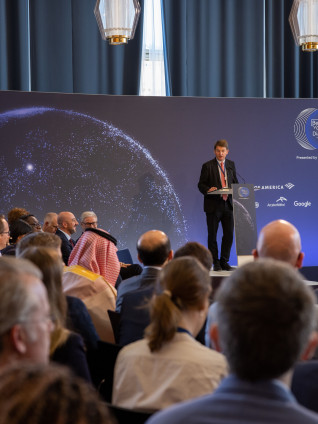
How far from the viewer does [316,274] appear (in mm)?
10477

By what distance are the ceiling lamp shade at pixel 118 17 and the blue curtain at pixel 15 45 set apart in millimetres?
3878

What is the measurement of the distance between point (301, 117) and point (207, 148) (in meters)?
1.59

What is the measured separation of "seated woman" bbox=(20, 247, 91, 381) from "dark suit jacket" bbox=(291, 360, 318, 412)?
2.35ft

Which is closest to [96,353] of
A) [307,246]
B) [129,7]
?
[129,7]

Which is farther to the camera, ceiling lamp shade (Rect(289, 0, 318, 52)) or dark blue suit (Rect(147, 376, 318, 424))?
ceiling lamp shade (Rect(289, 0, 318, 52))

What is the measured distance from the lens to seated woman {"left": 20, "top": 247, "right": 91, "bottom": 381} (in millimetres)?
2301

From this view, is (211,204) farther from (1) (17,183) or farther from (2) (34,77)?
(2) (34,77)

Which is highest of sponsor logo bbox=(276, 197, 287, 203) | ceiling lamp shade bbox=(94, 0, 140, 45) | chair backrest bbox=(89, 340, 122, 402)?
ceiling lamp shade bbox=(94, 0, 140, 45)

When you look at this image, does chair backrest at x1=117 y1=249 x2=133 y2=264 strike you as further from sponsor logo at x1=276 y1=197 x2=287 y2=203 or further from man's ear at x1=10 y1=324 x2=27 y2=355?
man's ear at x1=10 y1=324 x2=27 y2=355

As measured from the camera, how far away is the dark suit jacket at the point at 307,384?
1.97 meters

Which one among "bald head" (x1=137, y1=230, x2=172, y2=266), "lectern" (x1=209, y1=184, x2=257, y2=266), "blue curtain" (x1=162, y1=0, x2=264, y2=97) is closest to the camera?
"bald head" (x1=137, y1=230, x2=172, y2=266)

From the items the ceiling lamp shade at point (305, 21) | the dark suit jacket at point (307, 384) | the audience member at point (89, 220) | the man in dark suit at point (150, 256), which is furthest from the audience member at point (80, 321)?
the ceiling lamp shade at point (305, 21)

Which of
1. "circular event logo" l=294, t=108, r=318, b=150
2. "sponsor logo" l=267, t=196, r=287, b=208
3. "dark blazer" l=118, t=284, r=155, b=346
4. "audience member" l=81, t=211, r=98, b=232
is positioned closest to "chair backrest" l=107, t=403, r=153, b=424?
"dark blazer" l=118, t=284, r=155, b=346

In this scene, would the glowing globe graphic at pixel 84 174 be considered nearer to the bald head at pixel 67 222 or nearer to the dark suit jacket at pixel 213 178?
the dark suit jacket at pixel 213 178
